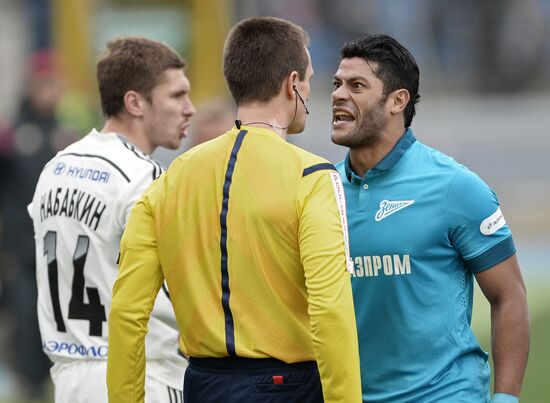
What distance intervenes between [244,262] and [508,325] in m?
1.03

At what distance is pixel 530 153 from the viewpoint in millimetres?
21859

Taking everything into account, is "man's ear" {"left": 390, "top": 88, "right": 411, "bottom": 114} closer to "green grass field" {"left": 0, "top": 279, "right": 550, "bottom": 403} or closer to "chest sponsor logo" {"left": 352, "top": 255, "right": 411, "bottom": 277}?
"chest sponsor logo" {"left": 352, "top": 255, "right": 411, "bottom": 277}

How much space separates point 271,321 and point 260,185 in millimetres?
455

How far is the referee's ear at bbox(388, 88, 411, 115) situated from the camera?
488 cm

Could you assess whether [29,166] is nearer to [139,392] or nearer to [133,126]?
[133,126]

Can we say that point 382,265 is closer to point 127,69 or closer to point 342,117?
point 342,117

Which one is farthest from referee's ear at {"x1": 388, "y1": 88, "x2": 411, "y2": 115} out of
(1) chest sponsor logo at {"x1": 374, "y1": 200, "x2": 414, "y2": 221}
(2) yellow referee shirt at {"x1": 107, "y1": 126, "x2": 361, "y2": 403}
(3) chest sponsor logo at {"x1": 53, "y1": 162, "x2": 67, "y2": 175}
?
(3) chest sponsor logo at {"x1": 53, "y1": 162, "x2": 67, "y2": 175}

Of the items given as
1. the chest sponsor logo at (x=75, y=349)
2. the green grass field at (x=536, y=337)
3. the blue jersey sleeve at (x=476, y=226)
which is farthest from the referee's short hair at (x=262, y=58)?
the green grass field at (x=536, y=337)

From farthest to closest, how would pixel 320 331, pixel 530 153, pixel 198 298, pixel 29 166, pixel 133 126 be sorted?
1. pixel 530 153
2. pixel 29 166
3. pixel 133 126
4. pixel 198 298
5. pixel 320 331

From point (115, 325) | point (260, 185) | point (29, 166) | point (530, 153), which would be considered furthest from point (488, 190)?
point (530, 153)

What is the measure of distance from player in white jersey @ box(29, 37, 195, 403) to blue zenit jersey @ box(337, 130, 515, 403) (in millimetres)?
1004

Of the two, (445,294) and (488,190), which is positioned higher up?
(488,190)

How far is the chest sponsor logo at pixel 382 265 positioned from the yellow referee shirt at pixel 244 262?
456mm

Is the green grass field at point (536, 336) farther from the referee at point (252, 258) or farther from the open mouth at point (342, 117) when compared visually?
the referee at point (252, 258)
